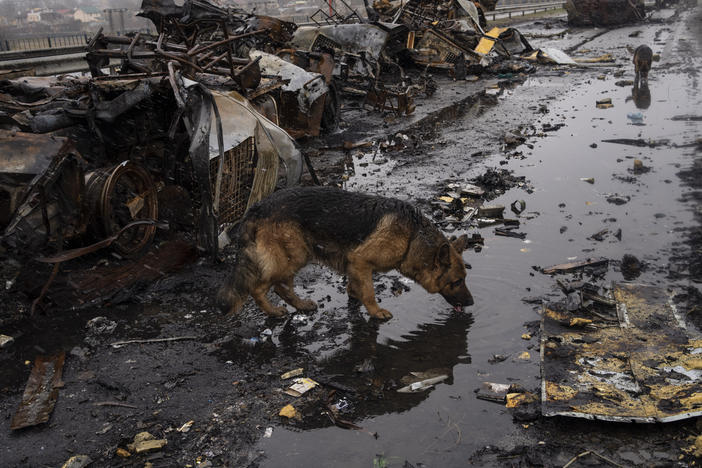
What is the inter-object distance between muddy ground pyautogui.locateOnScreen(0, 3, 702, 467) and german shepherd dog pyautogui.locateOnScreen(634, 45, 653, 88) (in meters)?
8.11

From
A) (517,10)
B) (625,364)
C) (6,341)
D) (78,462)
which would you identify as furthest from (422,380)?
(517,10)

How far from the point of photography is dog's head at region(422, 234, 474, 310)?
5.12 m

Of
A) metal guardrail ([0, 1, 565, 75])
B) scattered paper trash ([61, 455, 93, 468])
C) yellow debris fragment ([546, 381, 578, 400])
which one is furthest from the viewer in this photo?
metal guardrail ([0, 1, 565, 75])

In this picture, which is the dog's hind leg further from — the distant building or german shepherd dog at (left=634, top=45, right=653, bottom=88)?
the distant building

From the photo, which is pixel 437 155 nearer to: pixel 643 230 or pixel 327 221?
pixel 643 230

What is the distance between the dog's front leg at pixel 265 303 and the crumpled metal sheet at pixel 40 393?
176 cm

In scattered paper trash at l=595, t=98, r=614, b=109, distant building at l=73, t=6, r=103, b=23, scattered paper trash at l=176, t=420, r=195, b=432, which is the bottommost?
scattered paper trash at l=176, t=420, r=195, b=432

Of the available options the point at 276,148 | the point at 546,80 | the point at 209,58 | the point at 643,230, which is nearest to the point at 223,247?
the point at 276,148

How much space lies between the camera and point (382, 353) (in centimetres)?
491

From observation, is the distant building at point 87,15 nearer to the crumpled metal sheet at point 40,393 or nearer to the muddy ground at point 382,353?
the muddy ground at point 382,353

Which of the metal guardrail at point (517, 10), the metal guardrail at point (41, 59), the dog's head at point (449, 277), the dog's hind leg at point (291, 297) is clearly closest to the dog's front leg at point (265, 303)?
the dog's hind leg at point (291, 297)

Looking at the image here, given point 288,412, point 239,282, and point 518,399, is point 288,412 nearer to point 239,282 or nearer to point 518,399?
point 239,282

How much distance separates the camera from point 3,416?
13.6 ft

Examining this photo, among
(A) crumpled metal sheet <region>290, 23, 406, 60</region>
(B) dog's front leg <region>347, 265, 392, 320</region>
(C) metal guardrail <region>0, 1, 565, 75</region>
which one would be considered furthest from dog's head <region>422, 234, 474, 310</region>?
(C) metal guardrail <region>0, 1, 565, 75</region>
